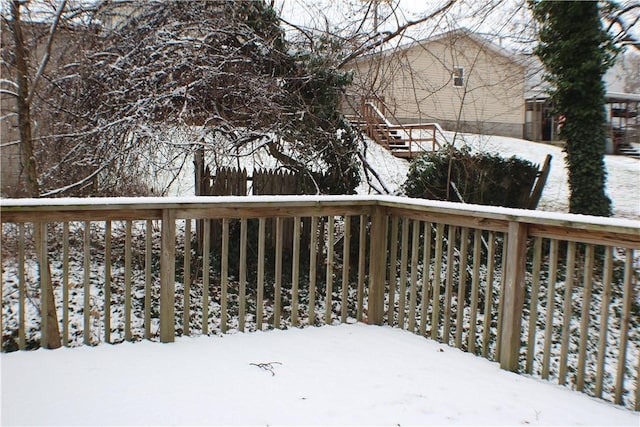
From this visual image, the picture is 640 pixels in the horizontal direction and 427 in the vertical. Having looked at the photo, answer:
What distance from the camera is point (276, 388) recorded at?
302 cm

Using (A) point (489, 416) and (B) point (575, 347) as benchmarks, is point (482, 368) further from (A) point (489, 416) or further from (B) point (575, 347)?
(B) point (575, 347)

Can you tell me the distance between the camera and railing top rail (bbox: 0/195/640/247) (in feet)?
10.2

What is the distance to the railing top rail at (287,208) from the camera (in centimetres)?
311

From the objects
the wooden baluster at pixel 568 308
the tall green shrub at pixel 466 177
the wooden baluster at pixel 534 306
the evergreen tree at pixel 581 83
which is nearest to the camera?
the wooden baluster at pixel 568 308

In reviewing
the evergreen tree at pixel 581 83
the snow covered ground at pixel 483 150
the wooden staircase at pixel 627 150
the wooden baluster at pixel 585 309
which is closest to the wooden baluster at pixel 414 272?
the wooden baluster at pixel 585 309

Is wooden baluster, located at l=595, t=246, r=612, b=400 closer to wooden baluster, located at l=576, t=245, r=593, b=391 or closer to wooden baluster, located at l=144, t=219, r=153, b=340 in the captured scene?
wooden baluster, located at l=576, t=245, r=593, b=391

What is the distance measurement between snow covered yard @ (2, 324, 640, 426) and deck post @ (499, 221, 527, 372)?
0.16 metres

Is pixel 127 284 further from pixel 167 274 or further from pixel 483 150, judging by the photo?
pixel 483 150

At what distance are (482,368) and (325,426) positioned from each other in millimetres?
1384

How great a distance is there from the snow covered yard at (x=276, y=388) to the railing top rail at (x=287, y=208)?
0.93 metres

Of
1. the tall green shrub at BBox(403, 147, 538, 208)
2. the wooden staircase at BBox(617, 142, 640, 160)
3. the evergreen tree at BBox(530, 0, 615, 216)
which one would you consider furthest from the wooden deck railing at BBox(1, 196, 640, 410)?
the wooden staircase at BBox(617, 142, 640, 160)

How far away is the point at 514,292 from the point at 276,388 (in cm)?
165

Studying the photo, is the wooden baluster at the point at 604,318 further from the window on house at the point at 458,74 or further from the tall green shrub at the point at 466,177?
the window on house at the point at 458,74

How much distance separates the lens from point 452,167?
25.6 feet
